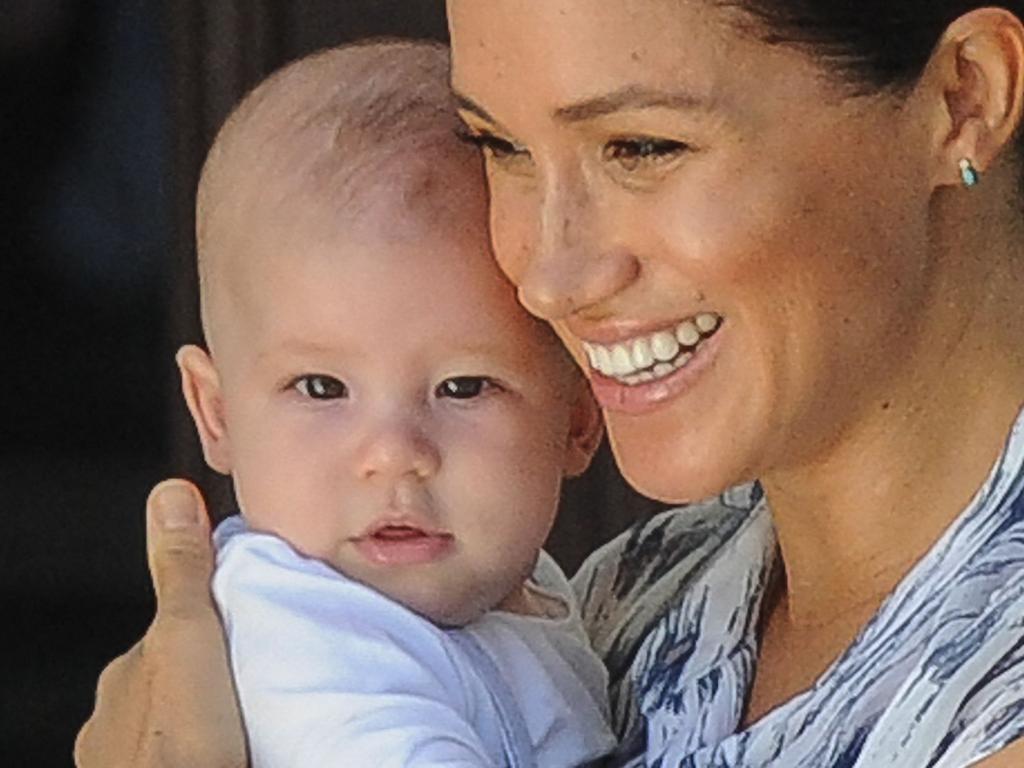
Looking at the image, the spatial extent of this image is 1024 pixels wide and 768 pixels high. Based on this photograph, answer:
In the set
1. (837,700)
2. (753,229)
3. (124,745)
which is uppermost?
(753,229)

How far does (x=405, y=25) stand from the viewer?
122 inches

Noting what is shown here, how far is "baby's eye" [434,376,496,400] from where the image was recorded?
1.64m

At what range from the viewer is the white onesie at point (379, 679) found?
5.03 feet

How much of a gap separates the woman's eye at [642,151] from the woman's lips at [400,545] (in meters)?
0.29

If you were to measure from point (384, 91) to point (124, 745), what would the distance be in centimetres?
50

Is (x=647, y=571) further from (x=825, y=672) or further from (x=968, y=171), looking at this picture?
(x=968, y=171)

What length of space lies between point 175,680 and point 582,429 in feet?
1.06

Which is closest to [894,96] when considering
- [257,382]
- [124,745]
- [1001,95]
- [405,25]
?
[1001,95]

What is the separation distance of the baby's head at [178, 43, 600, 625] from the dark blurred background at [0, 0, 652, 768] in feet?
6.17

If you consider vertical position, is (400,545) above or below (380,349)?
below

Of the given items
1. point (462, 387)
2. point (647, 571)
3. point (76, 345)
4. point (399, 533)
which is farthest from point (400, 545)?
point (76, 345)

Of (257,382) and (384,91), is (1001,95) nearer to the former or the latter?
(384,91)

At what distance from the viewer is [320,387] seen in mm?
1638

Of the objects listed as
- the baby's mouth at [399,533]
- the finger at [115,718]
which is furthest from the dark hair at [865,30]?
the finger at [115,718]
